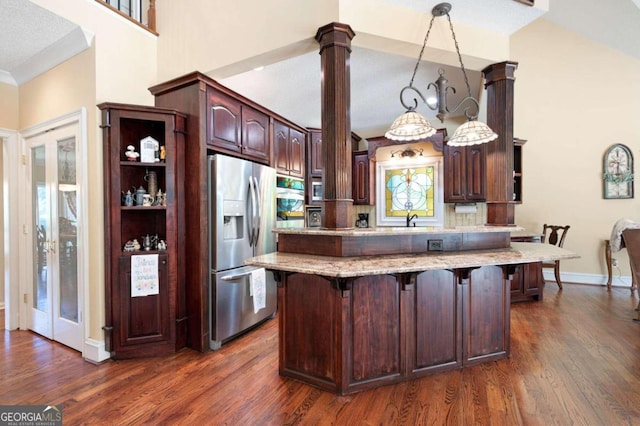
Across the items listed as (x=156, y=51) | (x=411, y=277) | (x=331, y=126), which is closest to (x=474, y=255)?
(x=411, y=277)

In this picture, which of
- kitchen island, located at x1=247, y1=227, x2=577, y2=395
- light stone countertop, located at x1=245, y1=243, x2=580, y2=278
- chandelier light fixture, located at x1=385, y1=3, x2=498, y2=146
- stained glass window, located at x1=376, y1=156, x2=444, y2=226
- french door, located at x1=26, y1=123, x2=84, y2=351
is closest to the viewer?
light stone countertop, located at x1=245, y1=243, x2=580, y2=278

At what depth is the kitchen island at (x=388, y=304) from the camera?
6.57 feet

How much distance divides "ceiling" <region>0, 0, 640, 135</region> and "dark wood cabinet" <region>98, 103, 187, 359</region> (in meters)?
0.72

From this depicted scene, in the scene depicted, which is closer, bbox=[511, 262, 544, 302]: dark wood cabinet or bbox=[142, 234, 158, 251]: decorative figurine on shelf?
bbox=[142, 234, 158, 251]: decorative figurine on shelf

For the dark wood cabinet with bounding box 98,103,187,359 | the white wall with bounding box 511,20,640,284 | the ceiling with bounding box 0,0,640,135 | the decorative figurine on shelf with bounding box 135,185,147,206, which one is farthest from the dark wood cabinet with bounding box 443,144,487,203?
the decorative figurine on shelf with bounding box 135,185,147,206

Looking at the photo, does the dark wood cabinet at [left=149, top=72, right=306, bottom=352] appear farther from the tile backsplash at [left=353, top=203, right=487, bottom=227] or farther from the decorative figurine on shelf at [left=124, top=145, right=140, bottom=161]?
the tile backsplash at [left=353, top=203, right=487, bottom=227]

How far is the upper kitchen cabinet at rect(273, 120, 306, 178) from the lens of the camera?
375 centimetres

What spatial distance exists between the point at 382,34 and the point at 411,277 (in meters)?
1.78

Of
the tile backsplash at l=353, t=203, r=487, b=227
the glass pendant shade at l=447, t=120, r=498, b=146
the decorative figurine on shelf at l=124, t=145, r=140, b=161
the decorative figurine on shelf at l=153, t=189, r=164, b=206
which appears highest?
the glass pendant shade at l=447, t=120, r=498, b=146

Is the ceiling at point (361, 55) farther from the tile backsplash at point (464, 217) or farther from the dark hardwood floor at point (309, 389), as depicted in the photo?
the dark hardwood floor at point (309, 389)

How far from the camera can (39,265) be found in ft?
10.2

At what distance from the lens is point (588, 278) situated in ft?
15.9

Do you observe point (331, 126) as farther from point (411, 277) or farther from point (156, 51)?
point (156, 51)

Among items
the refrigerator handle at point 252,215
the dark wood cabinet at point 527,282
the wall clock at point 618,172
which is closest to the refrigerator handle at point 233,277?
the refrigerator handle at point 252,215
